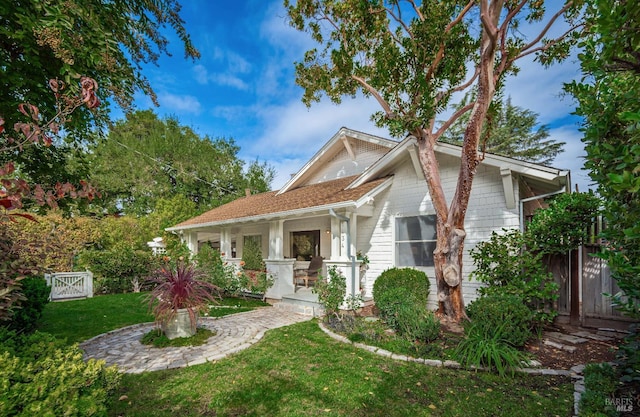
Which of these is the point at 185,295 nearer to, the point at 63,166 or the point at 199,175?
the point at 63,166

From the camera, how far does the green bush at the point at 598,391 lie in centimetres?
303

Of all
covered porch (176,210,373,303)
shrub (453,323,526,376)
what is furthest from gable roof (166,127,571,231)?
shrub (453,323,526,376)

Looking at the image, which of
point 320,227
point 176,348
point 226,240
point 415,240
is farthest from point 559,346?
point 226,240

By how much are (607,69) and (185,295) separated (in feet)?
22.7

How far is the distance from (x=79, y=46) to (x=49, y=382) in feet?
12.8

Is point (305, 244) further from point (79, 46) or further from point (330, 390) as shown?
point (79, 46)

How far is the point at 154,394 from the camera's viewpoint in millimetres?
3838

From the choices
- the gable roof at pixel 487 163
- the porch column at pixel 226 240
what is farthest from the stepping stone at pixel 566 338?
the porch column at pixel 226 240

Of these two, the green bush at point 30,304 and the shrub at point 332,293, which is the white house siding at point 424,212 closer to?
the shrub at point 332,293

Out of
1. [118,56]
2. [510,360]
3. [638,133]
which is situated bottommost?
[510,360]

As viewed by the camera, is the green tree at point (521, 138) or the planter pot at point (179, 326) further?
the green tree at point (521, 138)

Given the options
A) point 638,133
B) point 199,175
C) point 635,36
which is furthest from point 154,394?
point 199,175

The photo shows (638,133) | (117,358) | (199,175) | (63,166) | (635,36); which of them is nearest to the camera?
(638,133)

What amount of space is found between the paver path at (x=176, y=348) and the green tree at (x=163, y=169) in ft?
67.9
